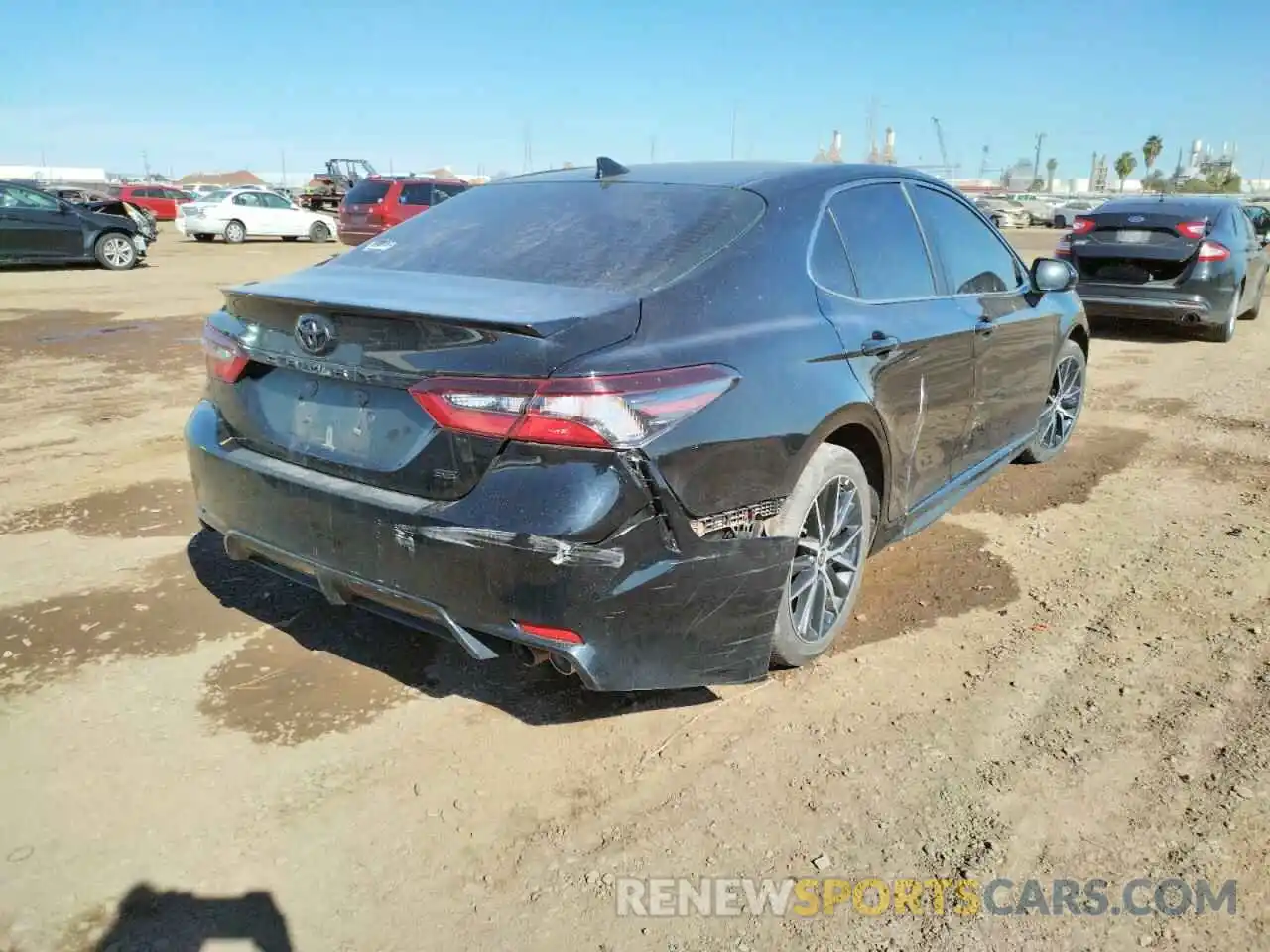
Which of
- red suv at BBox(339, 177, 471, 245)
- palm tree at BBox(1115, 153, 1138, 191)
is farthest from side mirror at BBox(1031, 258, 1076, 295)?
palm tree at BBox(1115, 153, 1138, 191)

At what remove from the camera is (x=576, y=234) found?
3094 mm

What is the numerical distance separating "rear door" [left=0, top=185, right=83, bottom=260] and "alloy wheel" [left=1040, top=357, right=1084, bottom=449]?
17.2 metres

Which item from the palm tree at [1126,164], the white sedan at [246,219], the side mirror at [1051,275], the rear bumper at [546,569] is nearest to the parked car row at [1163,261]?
the side mirror at [1051,275]

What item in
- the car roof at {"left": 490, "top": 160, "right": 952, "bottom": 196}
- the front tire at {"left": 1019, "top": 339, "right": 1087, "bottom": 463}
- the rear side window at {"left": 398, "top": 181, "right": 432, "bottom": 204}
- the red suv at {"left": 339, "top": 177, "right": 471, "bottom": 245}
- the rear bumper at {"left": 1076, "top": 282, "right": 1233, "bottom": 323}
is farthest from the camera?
the rear side window at {"left": 398, "top": 181, "right": 432, "bottom": 204}

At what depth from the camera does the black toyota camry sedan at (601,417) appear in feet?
7.72

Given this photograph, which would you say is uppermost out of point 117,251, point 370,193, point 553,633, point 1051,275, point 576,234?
point 370,193

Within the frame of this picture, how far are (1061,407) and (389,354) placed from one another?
4541 mm

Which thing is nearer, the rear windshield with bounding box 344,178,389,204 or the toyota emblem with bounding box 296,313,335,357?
the toyota emblem with bounding box 296,313,335,357

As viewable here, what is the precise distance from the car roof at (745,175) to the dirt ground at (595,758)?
1.63 meters

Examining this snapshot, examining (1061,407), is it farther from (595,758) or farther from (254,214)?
(254,214)

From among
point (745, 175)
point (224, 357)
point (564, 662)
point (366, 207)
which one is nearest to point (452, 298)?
point (224, 357)

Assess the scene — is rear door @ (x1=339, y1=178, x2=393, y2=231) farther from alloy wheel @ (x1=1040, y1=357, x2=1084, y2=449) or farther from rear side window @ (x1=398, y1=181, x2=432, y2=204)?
alloy wheel @ (x1=1040, y1=357, x2=1084, y2=449)

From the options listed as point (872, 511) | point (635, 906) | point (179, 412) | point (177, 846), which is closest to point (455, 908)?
point (635, 906)

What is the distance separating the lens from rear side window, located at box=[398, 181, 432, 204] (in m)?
A: 20.1
